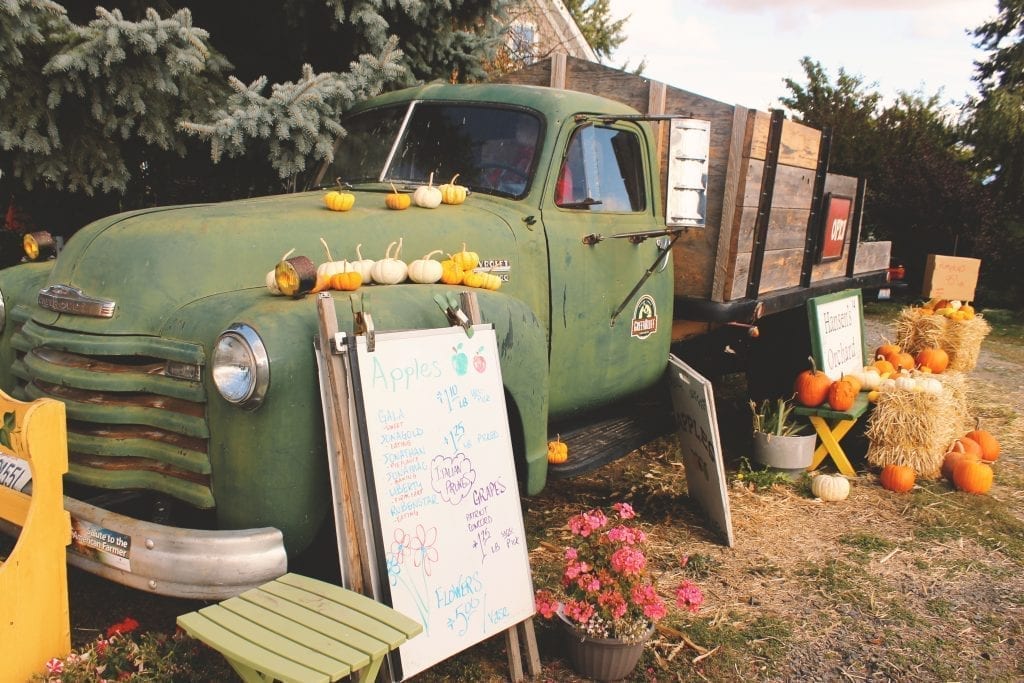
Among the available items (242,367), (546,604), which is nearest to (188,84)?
(242,367)

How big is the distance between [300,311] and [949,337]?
6328 millimetres

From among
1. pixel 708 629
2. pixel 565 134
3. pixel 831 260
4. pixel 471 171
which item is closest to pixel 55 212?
pixel 471 171

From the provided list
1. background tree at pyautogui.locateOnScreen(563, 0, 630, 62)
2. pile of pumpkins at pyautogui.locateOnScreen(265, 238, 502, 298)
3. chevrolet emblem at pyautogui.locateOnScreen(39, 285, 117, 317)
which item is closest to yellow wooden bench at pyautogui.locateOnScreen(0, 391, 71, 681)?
chevrolet emblem at pyautogui.locateOnScreen(39, 285, 117, 317)

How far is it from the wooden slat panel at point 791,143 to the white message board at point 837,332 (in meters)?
0.96

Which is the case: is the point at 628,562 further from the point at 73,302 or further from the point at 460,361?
the point at 73,302

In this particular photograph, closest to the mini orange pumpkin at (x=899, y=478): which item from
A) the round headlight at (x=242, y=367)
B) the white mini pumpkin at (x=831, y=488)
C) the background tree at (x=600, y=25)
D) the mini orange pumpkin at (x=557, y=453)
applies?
the white mini pumpkin at (x=831, y=488)

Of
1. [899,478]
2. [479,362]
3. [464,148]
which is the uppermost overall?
[464,148]

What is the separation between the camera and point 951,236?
45.6 feet

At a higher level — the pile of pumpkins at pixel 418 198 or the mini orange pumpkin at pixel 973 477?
the pile of pumpkins at pixel 418 198

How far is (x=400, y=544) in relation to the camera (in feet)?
8.81

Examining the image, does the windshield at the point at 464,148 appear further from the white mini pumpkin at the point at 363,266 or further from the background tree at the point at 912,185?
the background tree at the point at 912,185

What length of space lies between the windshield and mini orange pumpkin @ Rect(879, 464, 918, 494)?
120 inches

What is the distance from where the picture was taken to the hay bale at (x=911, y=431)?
5438 millimetres

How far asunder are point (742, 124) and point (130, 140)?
410cm
